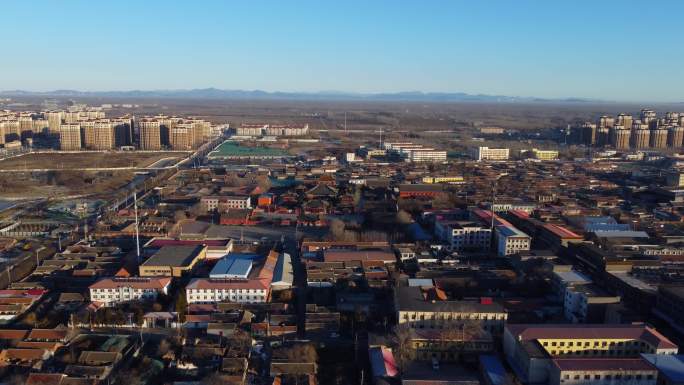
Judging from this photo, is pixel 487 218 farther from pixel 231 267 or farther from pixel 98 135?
pixel 98 135

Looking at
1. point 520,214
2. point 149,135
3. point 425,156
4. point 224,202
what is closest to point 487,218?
point 520,214

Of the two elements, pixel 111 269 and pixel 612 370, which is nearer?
pixel 612 370

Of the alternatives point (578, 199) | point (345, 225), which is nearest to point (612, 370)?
point (345, 225)

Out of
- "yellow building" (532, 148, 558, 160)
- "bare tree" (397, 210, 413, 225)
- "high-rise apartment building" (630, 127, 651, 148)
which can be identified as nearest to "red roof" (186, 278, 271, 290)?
"bare tree" (397, 210, 413, 225)

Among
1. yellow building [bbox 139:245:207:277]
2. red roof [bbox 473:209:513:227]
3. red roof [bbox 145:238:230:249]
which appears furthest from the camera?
red roof [bbox 473:209:513:227]

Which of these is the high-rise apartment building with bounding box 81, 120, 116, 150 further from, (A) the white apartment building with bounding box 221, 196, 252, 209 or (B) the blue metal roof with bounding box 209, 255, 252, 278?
(B) the blue metal roof with bounding box 209, 255, 252, 278

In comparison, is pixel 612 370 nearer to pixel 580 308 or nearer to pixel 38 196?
pixel 580 308
